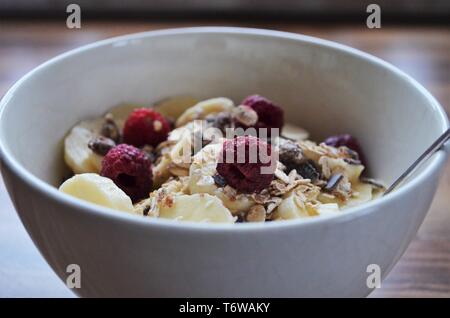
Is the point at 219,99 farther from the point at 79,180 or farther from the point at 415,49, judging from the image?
the point at 415,49


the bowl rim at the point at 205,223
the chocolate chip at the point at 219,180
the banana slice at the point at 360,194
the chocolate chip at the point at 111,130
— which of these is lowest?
the banana slice at the point at 360,194

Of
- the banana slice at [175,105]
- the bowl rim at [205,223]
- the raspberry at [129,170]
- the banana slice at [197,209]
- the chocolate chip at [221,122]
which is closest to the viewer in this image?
the bowl rim at [205,223]

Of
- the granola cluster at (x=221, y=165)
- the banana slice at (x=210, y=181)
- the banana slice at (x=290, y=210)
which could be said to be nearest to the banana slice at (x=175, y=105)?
the granola cluster at (x=221, y=165)

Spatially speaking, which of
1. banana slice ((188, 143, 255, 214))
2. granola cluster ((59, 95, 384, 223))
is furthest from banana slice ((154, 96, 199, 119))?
banana slice ((188, 143, 255, 214))

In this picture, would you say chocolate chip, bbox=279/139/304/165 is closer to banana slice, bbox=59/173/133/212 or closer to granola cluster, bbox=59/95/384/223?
granola cluster, bbox=59/95/384/223

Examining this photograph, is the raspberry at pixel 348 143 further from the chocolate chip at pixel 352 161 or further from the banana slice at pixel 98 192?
the banana slice at pixel 98 192

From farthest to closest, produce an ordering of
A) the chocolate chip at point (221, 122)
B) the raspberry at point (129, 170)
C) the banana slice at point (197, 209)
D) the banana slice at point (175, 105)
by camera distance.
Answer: the banana slice at point (175, 105), the chocolate chip at point (221, 122), the raspberry at point (129, 170), the banana slice at point (197, 209)

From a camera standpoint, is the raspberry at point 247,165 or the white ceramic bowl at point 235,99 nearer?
the white ceramic bowl at point 235,99
